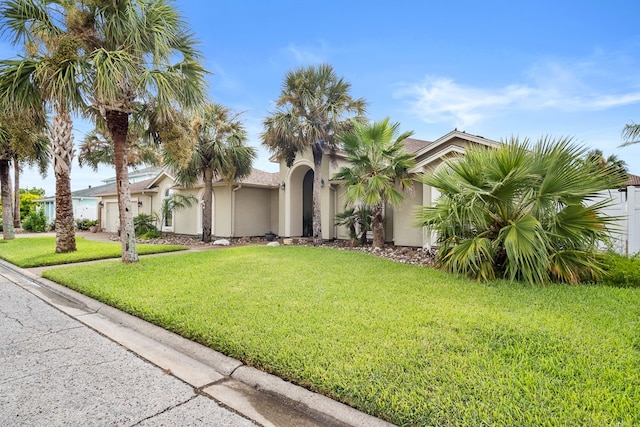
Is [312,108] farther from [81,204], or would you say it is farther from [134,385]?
[81,204]

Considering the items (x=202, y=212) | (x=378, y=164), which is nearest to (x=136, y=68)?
(x=378, y=164)

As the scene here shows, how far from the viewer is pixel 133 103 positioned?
9086mm

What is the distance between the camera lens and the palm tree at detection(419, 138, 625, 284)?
238 inches

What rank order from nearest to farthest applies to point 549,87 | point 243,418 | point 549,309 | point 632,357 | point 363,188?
point 243,418 → point 632,357 → point 549,309 → point 363,188 → point 549,87

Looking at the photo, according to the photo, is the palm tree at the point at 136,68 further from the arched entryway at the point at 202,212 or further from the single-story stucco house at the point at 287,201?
the arched entryway at the point at 202,212

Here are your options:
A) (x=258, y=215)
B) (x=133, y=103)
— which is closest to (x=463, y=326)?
(x=133, y=103)

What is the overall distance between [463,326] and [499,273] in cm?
346

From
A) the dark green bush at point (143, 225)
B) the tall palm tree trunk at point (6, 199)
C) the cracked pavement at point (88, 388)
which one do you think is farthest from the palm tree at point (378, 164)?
the tall palm tree trunk at point (6, 199)

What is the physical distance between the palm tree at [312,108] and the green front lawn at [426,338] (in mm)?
8060

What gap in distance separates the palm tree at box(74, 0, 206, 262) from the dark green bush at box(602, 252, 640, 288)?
10.3m

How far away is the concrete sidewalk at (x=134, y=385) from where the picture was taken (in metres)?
2.66

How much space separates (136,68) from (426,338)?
927 cm

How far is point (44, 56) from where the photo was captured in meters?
8.20

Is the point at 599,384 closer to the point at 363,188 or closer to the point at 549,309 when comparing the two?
the point at 549,309
